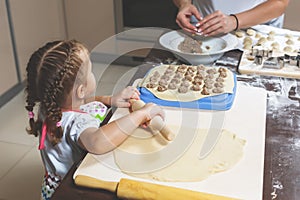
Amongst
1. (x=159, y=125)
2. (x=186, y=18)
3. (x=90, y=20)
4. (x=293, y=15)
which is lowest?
(x=90, y=20)

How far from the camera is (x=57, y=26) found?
106 inches

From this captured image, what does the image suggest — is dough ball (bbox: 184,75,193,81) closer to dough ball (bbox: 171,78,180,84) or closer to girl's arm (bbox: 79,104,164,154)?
dough ball (bbox: 171,78,180,84)

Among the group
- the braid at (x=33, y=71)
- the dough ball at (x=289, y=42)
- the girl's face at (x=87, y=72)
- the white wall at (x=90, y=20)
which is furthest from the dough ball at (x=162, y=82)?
the white wall at (x=90, y=20)

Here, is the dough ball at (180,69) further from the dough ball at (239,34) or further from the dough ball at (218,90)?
the dough ball at (239,34)

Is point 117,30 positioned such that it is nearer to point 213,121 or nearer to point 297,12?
point 297,12

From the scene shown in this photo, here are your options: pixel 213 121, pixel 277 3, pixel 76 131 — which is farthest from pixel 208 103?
pixel 277 3

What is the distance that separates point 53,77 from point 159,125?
257 mm

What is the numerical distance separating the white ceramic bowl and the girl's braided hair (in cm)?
44

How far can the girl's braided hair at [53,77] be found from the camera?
86cm

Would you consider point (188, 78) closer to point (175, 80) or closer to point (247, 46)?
point (175, 80)

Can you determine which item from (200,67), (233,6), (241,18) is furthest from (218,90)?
(233,6)

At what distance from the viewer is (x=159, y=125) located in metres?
0.91

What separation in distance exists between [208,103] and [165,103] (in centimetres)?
11

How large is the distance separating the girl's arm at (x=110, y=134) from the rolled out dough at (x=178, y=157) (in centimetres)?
2
